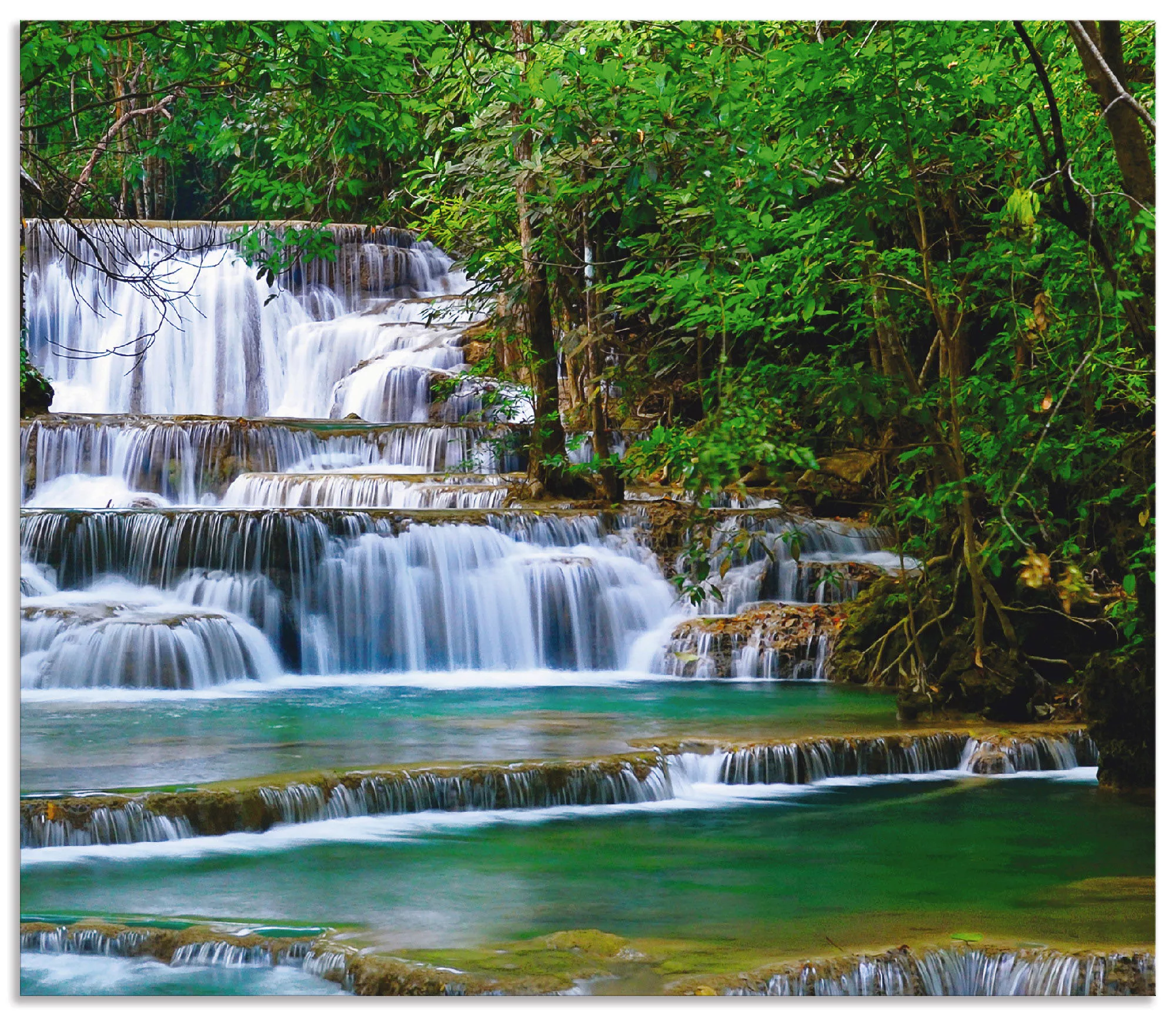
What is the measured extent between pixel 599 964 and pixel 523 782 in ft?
5.49

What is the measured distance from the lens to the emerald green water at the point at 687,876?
3887mm

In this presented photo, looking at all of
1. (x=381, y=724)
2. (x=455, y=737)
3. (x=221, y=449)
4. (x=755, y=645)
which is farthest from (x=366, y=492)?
(x=455, y=737)

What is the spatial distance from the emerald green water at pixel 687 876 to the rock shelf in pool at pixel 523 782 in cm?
9

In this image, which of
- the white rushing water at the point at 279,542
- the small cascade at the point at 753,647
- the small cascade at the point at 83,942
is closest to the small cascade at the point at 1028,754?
the white rushing water at the point at 279,542

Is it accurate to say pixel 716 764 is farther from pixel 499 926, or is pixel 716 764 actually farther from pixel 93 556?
pixel 93 556

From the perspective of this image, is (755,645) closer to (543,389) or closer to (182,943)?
(543,389)

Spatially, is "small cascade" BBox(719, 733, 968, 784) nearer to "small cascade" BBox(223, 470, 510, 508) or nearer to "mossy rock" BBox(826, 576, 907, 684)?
"mossy rock" BBox(826, 576, 907, 684)

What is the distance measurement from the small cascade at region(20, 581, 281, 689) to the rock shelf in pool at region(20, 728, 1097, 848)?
8.10 feet

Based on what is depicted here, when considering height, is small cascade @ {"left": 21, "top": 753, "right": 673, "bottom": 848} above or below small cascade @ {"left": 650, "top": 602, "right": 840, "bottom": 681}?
below

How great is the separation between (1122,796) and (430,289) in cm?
1259

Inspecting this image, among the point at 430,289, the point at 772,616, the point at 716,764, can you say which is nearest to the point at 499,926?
the point at 716,764

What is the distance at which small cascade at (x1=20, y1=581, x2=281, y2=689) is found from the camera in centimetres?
710

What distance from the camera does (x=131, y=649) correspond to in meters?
7.20

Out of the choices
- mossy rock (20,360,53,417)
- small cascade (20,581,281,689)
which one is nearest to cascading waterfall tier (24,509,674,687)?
small cascade (20,581,281,689)
